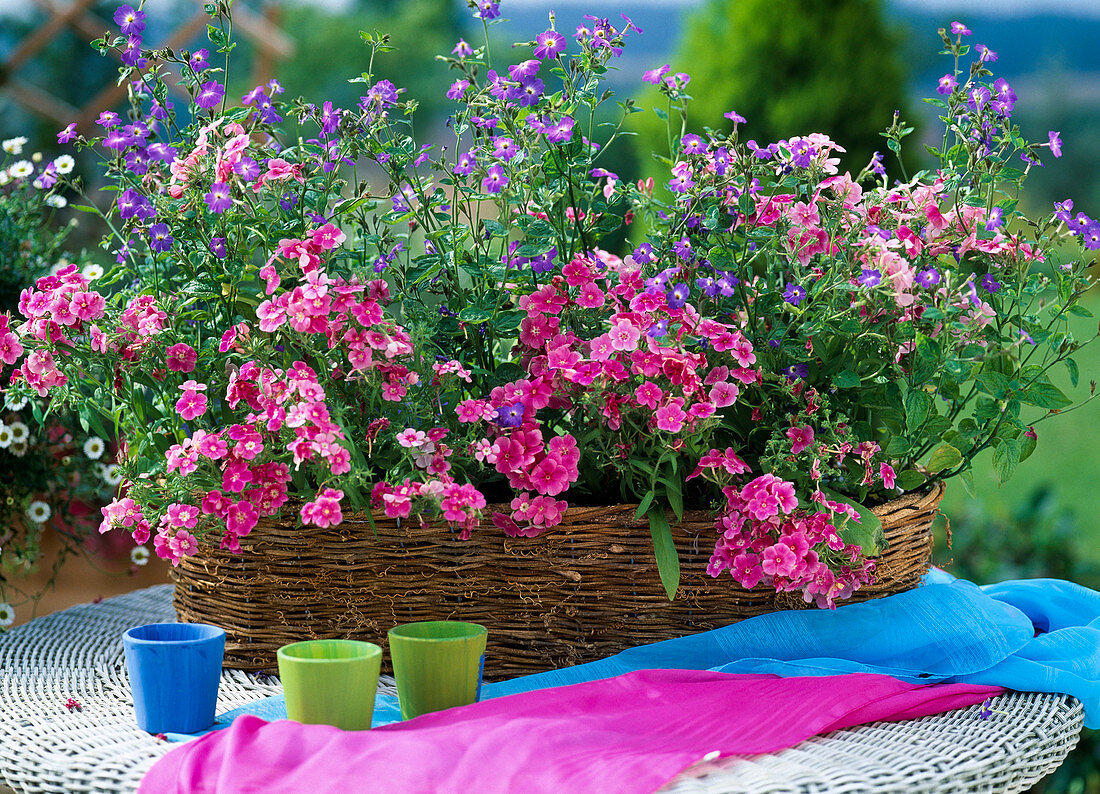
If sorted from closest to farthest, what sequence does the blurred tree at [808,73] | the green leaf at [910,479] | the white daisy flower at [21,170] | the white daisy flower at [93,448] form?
the green leaf at [910,479] → the white daisy flower at [21,170] → the white daisy flower at [93,448] → the blurred tree at [808,73]

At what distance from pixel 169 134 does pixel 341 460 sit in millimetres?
542

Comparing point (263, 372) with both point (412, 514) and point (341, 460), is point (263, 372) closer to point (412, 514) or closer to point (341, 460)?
point (341, 460)

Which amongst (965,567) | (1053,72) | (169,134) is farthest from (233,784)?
(1053,72)

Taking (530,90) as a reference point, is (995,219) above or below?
below

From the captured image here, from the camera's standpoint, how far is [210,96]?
117cm

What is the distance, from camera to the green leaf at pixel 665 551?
1101mm

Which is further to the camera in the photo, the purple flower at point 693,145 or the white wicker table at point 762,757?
the purple flower at point 693,145

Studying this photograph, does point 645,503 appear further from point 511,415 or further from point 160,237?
point 160,237

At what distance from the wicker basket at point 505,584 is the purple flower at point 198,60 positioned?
0.57m

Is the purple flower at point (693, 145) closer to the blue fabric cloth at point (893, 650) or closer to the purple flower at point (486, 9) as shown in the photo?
the purple flower at point (486, 9)

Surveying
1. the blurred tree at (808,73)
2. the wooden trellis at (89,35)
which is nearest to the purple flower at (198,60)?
the blurred tree at (808,73)

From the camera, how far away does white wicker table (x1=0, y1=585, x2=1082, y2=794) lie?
2.92 ft

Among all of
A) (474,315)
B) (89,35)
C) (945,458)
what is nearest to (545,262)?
(474,315)

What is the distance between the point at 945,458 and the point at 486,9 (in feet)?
2.60
